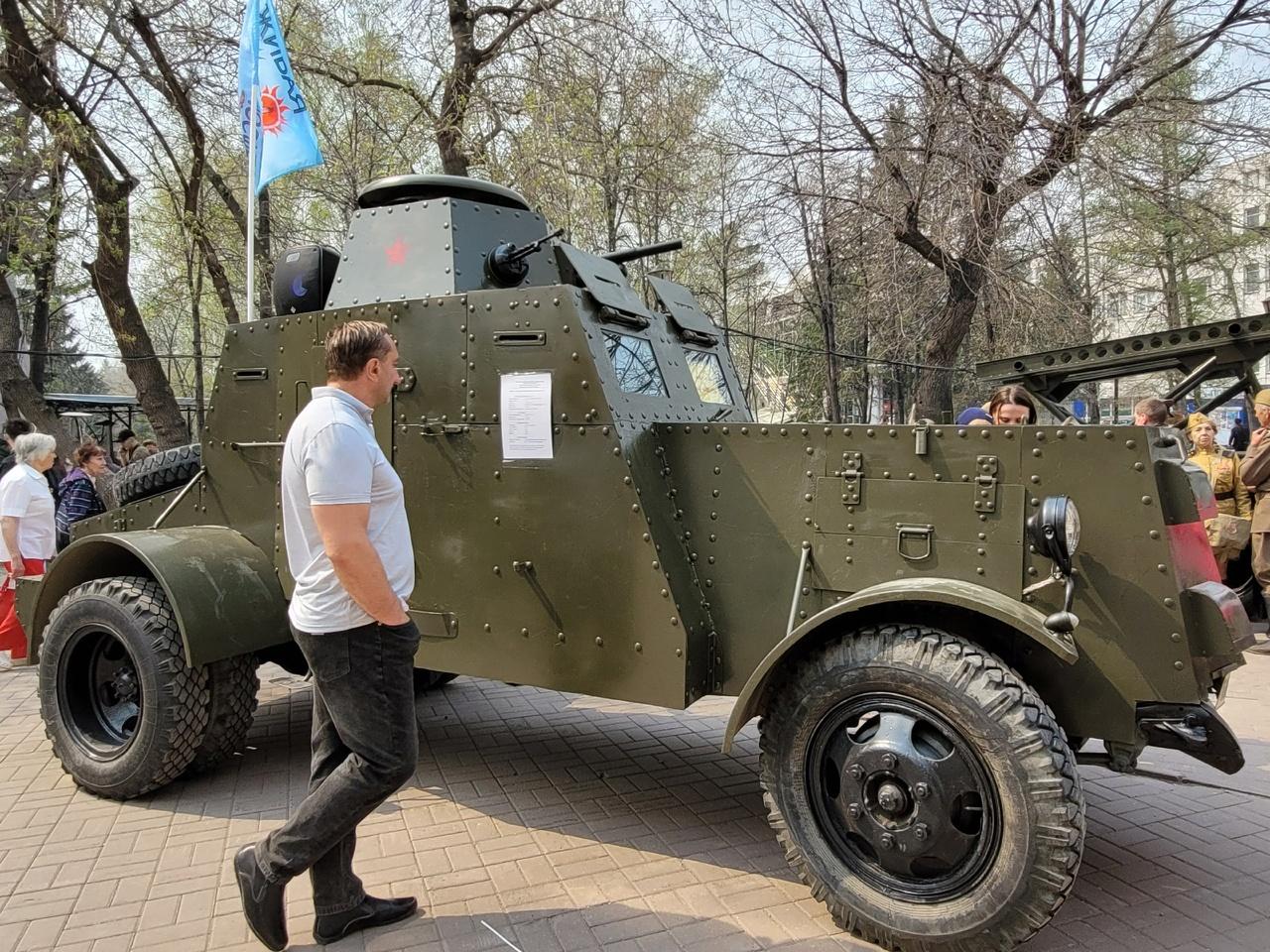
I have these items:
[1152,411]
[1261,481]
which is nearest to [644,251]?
[1152,411]

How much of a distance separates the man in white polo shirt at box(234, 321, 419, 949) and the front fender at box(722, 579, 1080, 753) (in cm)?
114

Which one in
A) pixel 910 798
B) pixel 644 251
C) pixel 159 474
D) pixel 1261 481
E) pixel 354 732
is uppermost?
pixel 644 251

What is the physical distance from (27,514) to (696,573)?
5.61m

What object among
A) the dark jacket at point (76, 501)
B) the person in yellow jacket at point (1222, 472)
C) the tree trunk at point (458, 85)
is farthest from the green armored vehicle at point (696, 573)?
the tree trunk at point (458, 85)

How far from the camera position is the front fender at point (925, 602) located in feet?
9.35

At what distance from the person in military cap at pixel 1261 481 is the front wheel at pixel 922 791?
5562 millimetres

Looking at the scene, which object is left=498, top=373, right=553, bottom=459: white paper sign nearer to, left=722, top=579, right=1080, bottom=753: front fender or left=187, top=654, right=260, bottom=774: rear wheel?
left=722, top=579, right=1080, bottom=753: front fender

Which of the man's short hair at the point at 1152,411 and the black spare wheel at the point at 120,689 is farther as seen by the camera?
the man's short hair at the point at 1152,411

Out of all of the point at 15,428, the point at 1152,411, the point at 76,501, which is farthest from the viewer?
the point at 15,428

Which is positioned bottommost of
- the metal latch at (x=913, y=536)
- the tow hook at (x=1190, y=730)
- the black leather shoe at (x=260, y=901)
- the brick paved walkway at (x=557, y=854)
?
the brick paved walkway at (x=557, y=854)

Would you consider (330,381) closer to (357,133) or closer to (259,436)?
(259,436)

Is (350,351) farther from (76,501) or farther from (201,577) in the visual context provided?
(76,501)

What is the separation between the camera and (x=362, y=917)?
3.20 metres

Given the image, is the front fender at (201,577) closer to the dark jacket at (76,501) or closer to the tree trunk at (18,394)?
the dark jacket at (76,501)
